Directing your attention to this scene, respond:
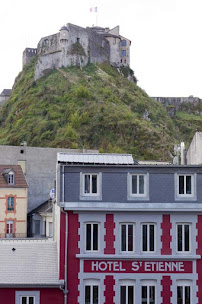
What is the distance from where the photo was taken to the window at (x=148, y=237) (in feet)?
67.5

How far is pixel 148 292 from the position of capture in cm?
2031

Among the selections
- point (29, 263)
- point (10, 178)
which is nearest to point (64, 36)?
point (10, 178)

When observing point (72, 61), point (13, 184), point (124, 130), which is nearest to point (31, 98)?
point (72, 61)

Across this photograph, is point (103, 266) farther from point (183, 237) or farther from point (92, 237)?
point (183, 237)

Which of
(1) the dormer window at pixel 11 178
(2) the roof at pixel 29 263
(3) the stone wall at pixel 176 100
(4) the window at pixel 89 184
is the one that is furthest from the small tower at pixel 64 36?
(4) the window at pixel 89 184

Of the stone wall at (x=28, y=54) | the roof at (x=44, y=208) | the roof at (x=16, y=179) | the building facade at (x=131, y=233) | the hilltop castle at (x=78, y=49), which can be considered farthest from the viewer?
the stone wall at (x=28, y=54)

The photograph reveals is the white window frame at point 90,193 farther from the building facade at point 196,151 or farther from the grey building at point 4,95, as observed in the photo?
the grey building at point 4,95

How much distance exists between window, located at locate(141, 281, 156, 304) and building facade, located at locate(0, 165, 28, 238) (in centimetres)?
2669

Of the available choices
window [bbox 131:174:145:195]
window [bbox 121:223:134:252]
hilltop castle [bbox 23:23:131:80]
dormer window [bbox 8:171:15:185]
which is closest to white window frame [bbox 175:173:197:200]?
window [bbox 131:174:145:195]

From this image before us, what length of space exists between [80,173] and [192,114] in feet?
405

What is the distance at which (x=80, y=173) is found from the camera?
67.3ft

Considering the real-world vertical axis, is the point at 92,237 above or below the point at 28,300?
above

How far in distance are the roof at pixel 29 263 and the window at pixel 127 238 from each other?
259 centimetres

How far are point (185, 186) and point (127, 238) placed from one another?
2.75 metres
